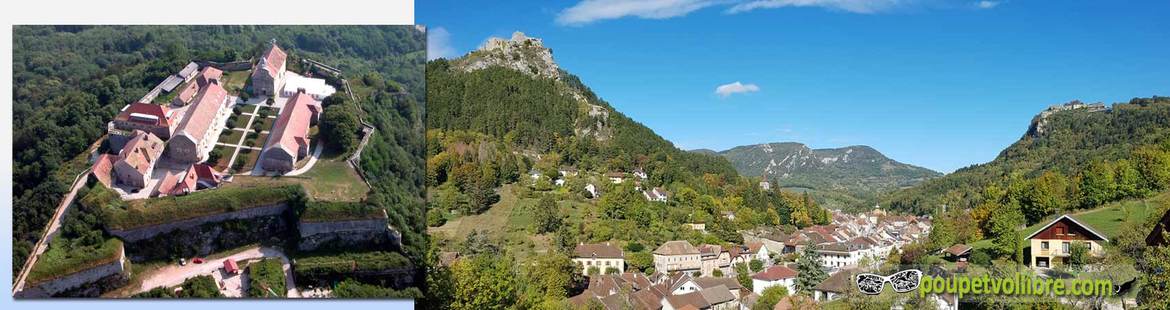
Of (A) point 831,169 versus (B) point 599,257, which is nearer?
(B) point 599,257

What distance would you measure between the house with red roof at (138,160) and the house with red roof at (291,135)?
160cm

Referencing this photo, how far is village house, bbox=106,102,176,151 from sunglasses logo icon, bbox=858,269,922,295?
10167 millimetres

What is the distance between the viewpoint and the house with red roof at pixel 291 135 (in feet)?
38.4

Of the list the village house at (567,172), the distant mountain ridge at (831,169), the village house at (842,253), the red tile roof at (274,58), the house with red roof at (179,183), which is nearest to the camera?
the village house at (842,253)

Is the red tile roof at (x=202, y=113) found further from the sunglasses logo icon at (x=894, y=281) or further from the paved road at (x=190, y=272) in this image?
the sunglasses logo icon at (x=894, y=281)

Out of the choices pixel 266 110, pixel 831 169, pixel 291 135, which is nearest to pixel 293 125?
pixel 291 135

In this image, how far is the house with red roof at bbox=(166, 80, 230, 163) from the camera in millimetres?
11758

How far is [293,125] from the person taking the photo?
11945 mm

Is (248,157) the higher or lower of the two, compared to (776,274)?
higher

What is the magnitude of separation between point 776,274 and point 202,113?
8.86 m

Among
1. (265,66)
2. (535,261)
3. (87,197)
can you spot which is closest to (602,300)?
(535,261)

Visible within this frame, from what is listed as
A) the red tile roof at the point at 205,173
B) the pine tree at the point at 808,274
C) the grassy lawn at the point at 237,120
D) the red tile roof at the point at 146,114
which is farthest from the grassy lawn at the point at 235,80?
A: the pine tree at the point at 808,274

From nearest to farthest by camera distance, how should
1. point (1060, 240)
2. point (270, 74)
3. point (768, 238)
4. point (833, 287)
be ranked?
point (1060, 240) < point (833, 287) < point (270, 74) < point (768, 238)

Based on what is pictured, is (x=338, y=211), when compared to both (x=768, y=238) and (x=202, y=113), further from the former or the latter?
(x=768, y=238)
